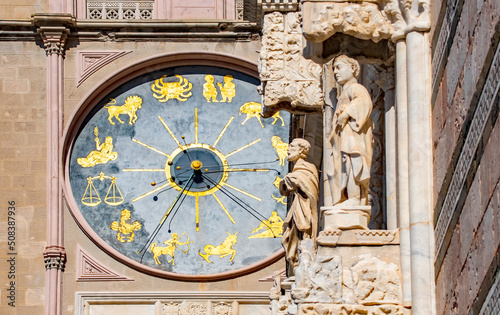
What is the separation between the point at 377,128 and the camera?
593 inches

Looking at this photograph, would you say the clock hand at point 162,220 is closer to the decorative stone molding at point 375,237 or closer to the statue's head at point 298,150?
the statue's head at point 298,150

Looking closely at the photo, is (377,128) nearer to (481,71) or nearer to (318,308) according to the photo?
(318,308)

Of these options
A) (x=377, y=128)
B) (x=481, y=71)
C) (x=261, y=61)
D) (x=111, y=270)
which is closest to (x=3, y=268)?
(x=111, y=270)

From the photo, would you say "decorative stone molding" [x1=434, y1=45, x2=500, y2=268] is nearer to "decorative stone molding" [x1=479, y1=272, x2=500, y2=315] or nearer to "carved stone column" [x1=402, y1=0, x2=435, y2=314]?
"carved stone column" [x1=402, y1=0, x2=435, y2=314]

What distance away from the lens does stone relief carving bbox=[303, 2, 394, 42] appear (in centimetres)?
1411

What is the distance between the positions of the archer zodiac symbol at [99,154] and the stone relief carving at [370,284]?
596 inches

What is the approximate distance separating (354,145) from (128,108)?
15.0 meters

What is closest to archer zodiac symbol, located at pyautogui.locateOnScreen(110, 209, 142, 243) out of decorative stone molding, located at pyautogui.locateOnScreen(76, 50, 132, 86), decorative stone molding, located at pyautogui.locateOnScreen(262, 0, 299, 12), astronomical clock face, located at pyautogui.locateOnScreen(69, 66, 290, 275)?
astronomical clock face, located at pyautogui.locateOnScreen(69, 66, 290, 275)

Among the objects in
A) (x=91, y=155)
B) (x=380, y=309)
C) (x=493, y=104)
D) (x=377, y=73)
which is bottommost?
(x=380, y=309)

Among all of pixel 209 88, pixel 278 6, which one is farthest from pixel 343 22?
pixel 209 88

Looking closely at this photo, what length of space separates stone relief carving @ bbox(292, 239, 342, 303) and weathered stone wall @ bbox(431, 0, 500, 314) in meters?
0.72

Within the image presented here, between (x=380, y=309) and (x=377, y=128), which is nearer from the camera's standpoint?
(x=380, y=309)

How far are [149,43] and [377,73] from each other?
13.7 m

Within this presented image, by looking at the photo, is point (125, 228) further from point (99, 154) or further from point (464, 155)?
point (464, 155)
